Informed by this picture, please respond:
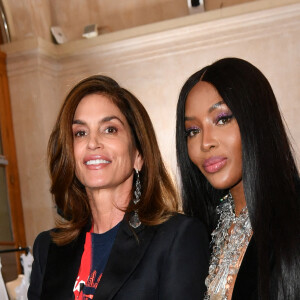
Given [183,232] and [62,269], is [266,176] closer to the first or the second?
[183,232]

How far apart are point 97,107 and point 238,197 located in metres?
0.71

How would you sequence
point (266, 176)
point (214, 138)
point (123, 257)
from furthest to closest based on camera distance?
1. point (123, 257)
2. point (214, 138)
3. point (266, 176)

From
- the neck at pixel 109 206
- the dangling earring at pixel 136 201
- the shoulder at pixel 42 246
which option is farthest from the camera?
the shoulder at pixel 42 246

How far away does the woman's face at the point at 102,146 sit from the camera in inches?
92.0

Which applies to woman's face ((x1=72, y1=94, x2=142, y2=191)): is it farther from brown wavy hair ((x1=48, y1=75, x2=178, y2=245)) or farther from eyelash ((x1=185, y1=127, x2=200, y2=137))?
eyelash ((x1=185, y1=127, x2=200, y2=137))

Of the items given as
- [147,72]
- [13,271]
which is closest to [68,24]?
[147,72]

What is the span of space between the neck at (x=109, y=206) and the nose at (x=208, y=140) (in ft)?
1.55

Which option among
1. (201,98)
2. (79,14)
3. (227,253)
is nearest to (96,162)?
(201,98)

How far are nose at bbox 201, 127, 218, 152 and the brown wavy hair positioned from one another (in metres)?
0.34

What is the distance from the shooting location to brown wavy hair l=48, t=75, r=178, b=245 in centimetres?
241

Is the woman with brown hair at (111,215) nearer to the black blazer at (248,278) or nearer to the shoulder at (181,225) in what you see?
the shoulder at (181,225)

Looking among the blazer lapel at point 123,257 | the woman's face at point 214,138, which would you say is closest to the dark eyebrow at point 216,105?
the woman's face at point 214,138

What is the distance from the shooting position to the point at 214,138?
6.93ft

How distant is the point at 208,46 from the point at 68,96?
4.16 m
